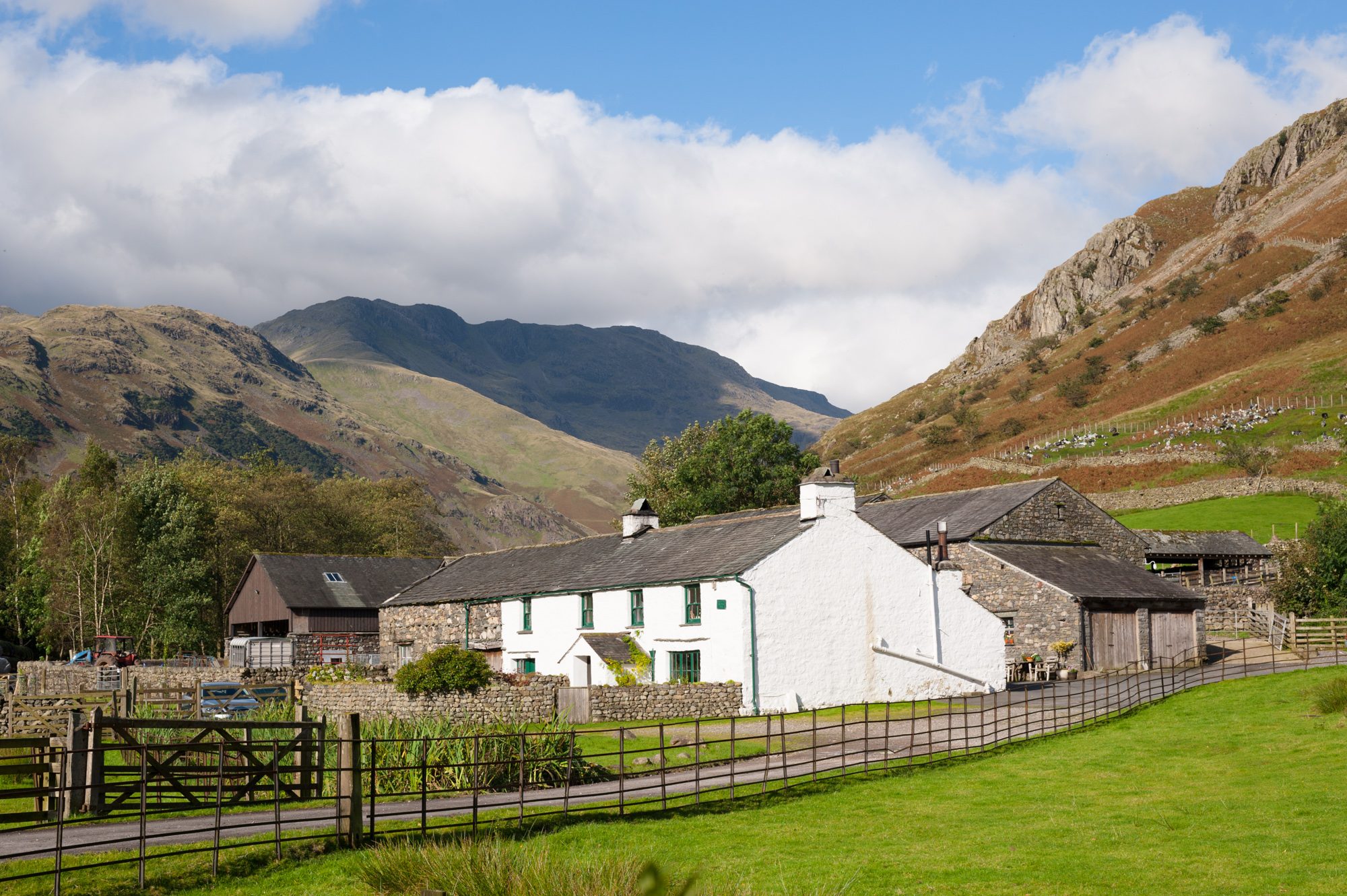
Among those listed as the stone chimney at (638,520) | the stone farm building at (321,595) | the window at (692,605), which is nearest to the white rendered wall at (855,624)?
the window at (692,605)

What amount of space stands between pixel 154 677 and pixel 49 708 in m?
20.1

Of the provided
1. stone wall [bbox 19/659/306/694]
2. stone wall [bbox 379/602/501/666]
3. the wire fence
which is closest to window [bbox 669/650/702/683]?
the wire fence

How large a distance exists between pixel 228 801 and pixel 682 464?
5800 centimetres

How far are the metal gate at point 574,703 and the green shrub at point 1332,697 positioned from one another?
19.3 meters

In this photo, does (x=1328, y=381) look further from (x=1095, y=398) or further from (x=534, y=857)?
(x=534, y=857)

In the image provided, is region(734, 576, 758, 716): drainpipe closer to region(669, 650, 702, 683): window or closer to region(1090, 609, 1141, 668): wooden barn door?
region(669, 650, 702, 683): window

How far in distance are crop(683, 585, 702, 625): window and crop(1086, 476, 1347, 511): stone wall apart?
48.1 metres

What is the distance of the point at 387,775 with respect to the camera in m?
21.7

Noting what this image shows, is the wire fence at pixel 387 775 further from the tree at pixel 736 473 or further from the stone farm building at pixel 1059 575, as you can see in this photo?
the tree at pixel 736 473

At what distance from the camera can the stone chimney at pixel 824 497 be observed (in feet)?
125

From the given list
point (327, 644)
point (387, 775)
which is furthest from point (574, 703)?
point (327, 644)

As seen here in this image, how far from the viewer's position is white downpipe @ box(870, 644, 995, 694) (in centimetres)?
3797

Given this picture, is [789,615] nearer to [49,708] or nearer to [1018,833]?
[1018,833]

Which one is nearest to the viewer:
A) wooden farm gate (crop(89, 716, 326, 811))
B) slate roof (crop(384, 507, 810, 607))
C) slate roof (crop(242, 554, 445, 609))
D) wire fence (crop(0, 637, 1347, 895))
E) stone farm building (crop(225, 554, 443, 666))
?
wooden farm gate (crop(89, 716, 326, 811))
